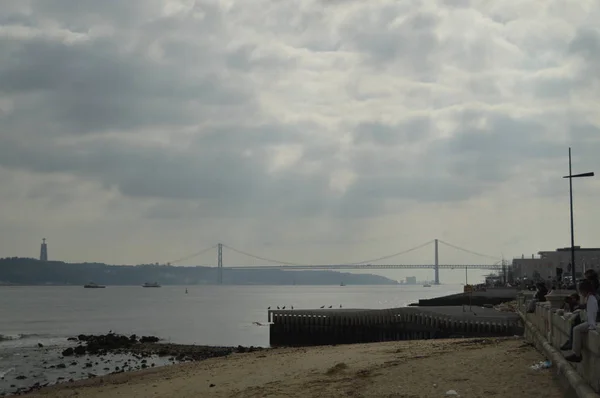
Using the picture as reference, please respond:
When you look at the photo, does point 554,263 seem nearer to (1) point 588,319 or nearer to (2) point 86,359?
(2) point 86,359

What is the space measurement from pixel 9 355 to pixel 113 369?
13806 mm

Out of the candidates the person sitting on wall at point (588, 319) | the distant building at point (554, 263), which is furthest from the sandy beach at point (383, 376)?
the distant building at point (554, 263)

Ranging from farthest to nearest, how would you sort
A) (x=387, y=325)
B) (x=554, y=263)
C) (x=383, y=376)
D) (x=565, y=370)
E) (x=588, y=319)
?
1. (x=554, y=263)
2. (x=387, y=325)
3. (x=383, y=376)
4. (x=565, y=370)
5. (x=588, y=319)

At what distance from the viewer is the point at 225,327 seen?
75.2 m

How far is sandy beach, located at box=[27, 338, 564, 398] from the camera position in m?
14.2

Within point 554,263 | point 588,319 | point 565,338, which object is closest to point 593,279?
point 588,319

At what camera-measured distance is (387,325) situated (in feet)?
155

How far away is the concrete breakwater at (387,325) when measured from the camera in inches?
1424

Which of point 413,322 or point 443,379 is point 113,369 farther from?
point 443,379

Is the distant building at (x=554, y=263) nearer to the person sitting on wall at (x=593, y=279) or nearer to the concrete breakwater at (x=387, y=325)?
the concrete breakwater at (x=387, y=325)

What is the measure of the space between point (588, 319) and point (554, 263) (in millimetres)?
123798

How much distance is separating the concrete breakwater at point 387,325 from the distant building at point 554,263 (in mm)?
56991

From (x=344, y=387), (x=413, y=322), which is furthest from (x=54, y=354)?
(x=344, y=387)

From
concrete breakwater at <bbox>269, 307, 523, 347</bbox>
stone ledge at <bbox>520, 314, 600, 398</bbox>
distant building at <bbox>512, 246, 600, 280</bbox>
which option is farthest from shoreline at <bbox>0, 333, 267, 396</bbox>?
distant building at <bbox>512, 246, 600, 280</bbox>
